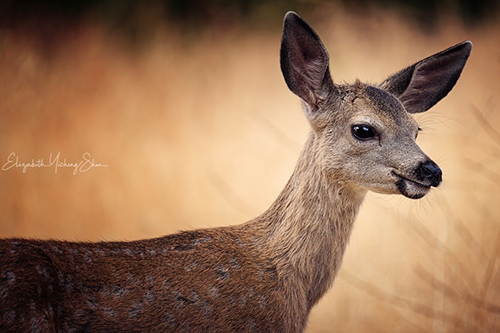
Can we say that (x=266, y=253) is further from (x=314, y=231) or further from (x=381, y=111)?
(x=381, y=111)

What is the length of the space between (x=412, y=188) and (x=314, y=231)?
634 mm

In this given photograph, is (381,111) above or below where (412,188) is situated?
above

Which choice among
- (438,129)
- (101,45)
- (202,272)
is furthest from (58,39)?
(202,272)

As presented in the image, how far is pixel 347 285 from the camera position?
8.16 m

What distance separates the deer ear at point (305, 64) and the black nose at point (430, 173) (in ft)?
2.66

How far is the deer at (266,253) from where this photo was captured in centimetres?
468

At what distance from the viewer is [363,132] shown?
544 cm

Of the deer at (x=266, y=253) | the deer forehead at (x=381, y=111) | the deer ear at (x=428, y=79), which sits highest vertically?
the deer ear at (x=428, y=79)

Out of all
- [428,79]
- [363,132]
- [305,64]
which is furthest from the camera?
[428,79]

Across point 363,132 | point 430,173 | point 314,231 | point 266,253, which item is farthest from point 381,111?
point 266,253

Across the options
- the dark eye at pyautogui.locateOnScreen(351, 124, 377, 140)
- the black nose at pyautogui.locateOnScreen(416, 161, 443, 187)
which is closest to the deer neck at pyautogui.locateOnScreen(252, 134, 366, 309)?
the dark eye at pyautogui.locateOnScreen(351, 124, 377, 140)

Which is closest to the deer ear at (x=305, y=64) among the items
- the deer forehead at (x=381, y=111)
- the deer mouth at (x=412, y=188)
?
the deer forehead at (x=381, y=111)

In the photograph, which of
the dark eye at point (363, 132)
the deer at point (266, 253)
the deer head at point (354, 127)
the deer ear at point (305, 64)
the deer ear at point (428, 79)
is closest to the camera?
the deer at point (266, 253)

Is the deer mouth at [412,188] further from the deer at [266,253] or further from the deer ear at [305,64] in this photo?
the deer ear at [305,64]
